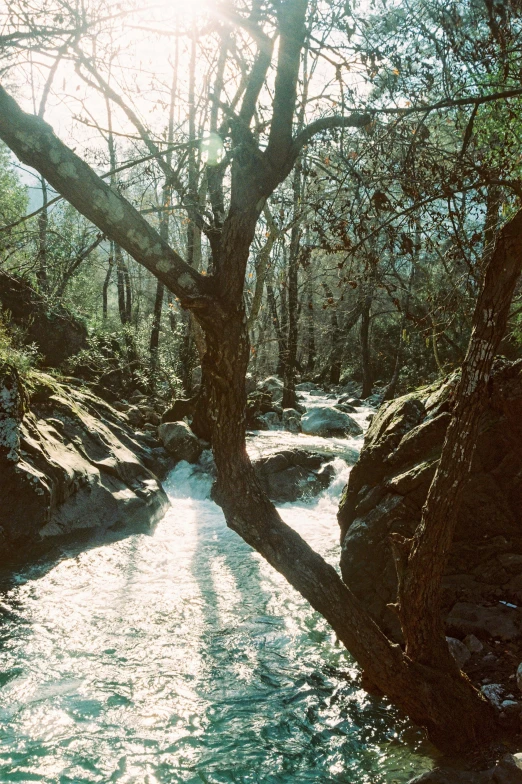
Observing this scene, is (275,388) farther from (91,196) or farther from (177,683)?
(91,196)

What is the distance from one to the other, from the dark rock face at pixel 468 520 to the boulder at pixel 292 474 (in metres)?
4.35

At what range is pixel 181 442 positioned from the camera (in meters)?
12.9

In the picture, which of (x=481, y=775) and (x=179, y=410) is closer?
(x=481, y=775)

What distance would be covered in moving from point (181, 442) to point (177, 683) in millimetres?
7982

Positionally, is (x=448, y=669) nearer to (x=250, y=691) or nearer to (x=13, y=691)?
(x=250, y=691)

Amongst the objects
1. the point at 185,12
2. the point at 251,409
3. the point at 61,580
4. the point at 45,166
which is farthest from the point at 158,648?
the point at 251,409

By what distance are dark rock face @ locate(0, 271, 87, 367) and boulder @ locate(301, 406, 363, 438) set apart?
740 cm

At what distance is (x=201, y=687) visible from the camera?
510 centimetres

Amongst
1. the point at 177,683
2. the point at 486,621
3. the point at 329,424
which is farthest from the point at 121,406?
the point at 486,621

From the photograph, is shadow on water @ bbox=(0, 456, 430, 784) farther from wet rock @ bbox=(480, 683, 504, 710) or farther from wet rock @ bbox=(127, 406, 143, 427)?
wet rock @ bbox=(127, 406, 143, 427)

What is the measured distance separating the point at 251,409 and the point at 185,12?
13.6 meters

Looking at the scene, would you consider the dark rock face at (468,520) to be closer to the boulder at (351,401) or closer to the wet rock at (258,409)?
the wet rock at (258,409)

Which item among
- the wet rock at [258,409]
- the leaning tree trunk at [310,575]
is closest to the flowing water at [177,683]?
the leaning tree trunk at [310,575]

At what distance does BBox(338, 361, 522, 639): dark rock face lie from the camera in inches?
229
